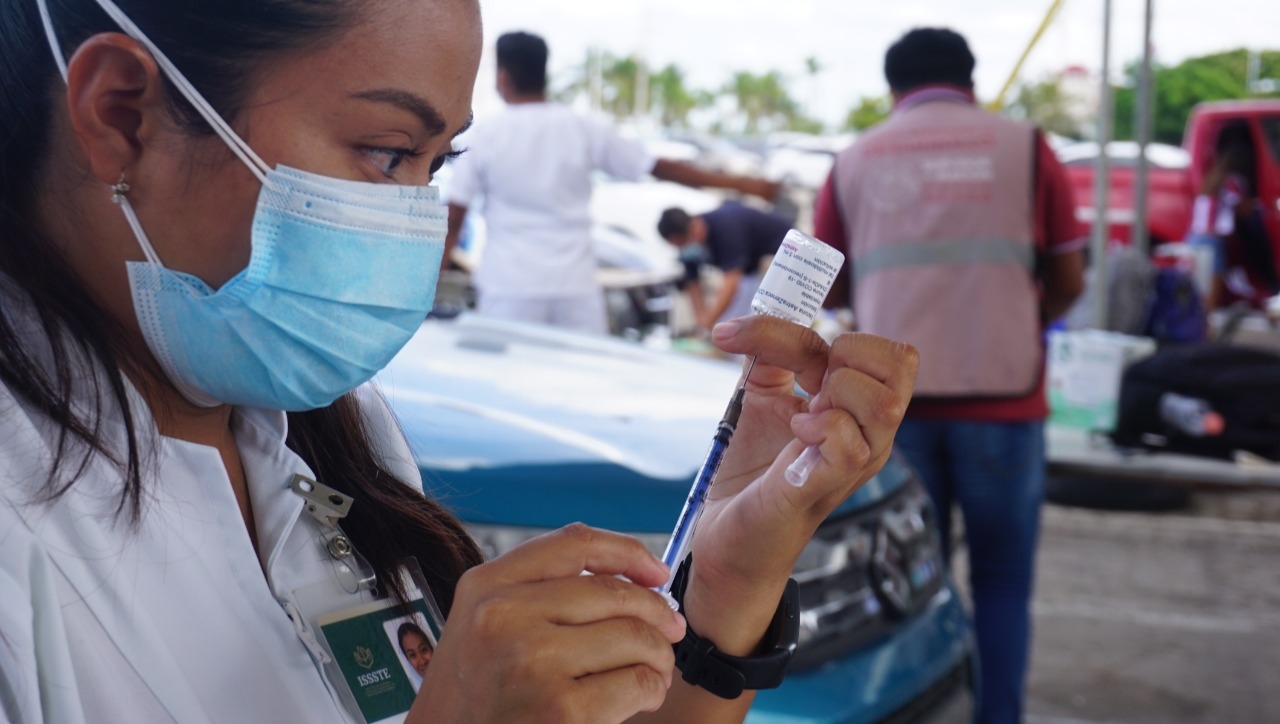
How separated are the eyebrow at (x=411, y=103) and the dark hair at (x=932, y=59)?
2.79 metres

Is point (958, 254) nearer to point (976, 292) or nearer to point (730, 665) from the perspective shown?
point (976, 292)

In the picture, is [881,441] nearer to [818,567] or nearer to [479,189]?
[818,567]

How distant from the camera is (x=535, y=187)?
5020 millimetres

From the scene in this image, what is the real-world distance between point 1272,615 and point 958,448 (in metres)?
2.49

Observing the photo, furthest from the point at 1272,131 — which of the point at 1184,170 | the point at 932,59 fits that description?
the point at 932,59

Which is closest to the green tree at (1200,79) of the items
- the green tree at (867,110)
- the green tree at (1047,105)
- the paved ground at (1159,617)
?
the paved ground at (1159,617)

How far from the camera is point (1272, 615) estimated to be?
5.29 meters

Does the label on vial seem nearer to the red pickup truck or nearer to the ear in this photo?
the ear

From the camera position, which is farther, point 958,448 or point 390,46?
point 958,448

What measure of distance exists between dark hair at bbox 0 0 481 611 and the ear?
0.02 m

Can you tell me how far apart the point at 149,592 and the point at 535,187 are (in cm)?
404

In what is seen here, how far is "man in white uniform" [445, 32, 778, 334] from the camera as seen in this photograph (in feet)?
16.4

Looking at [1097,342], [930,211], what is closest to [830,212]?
[930,211]

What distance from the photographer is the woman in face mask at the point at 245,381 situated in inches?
40.1
